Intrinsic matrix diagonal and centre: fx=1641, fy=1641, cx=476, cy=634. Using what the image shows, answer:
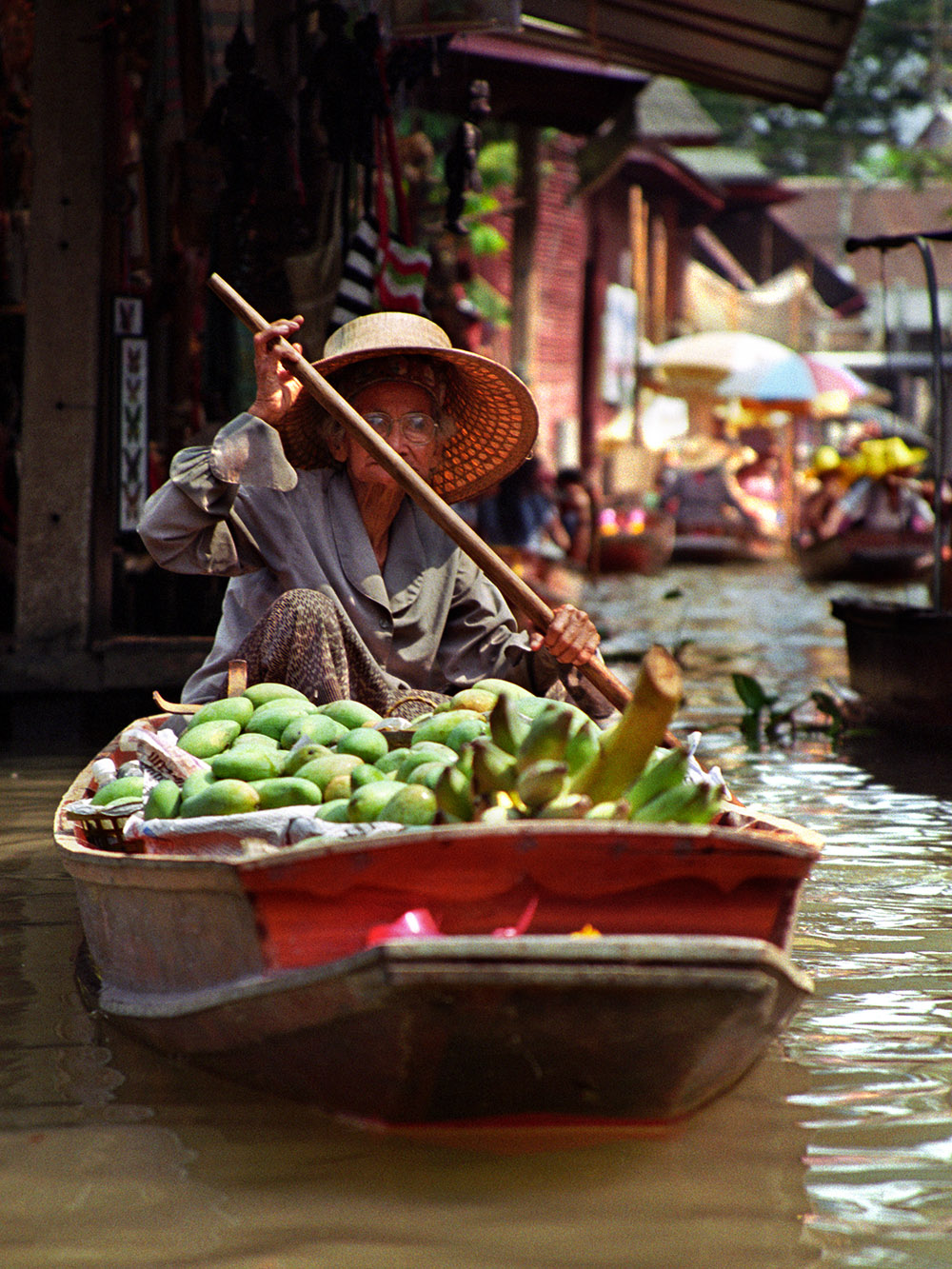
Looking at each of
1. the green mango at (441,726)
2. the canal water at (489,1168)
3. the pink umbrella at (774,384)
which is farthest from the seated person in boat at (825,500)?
the green mango at (441,726)

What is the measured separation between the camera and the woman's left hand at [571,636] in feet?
10.9

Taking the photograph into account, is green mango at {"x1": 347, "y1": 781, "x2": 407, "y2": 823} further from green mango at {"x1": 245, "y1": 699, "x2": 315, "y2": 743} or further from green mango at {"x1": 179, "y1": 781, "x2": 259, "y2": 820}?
green mango at {"x1": 245, "y1": 699, "x2": 315, "y2": 743}

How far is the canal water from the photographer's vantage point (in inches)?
83.0

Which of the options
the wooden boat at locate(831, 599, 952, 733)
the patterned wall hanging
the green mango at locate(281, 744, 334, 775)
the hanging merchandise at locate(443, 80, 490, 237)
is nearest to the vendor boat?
the wooden boat at locate(831, 599, 952, 733)

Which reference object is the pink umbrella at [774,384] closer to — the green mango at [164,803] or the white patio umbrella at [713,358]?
the white patio umbrella at [713,358]

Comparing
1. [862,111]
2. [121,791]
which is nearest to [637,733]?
[121,791]

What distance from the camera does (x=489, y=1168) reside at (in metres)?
2.29

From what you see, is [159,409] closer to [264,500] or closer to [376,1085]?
[264,500]

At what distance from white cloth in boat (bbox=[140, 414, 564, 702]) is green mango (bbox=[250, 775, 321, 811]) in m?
0.94

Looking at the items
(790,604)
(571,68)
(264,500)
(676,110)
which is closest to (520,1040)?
(264,500)

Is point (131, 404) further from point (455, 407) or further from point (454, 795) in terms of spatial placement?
point (454, 795)

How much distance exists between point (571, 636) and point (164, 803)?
3.13 ft

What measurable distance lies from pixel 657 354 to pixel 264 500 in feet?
57.8

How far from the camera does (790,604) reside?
580 inches
